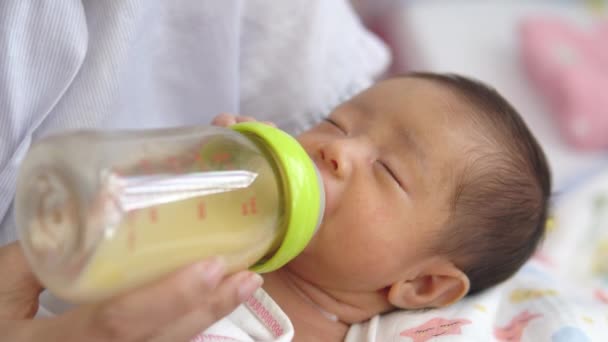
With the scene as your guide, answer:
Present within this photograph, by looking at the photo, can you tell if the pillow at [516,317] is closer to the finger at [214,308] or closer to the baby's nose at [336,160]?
the baby's nose at [336,160]

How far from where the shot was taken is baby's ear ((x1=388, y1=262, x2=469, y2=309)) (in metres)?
1.09

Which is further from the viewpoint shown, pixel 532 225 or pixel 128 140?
pixel 532 225

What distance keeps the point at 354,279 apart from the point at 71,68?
530 mm

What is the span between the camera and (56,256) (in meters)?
0.66

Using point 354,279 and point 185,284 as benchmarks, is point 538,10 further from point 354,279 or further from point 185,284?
point 185,284

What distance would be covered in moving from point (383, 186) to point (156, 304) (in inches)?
18.4

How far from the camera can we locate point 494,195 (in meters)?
1.07

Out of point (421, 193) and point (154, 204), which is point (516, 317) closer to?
point (421, 193)

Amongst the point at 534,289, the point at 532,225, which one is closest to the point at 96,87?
the point at 532,225

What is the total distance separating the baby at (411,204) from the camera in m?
1.02

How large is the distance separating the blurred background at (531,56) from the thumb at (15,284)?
5.39ft

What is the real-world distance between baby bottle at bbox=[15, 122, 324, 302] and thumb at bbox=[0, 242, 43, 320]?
0.22 metres

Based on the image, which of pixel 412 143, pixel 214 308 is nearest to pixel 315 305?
pixel 412 143

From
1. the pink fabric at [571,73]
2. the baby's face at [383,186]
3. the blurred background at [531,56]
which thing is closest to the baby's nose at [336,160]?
the baby's face at [383,186]
